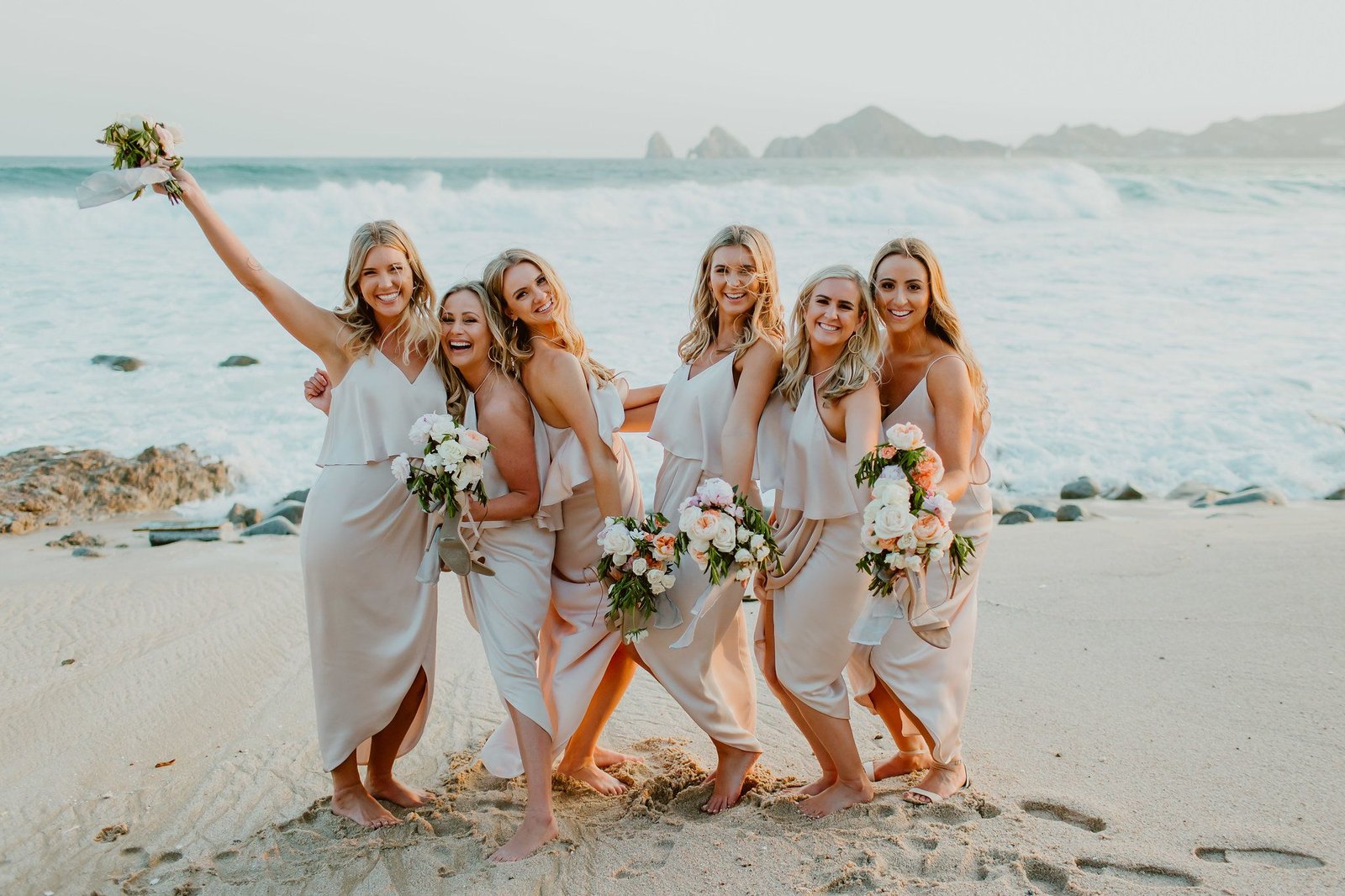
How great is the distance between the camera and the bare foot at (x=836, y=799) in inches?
175

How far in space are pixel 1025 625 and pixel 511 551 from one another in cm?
362

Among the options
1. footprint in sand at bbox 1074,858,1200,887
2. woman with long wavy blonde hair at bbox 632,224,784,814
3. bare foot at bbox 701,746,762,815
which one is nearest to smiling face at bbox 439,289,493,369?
woman with long wavy blonde hair at bbox 632,224,784,814

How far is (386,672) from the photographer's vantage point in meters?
4.59

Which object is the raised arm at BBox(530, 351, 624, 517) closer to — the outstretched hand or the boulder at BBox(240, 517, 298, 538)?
the outstretched hand

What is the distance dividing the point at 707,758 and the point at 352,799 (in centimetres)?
171

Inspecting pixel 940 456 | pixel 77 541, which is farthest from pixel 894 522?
pixel 77 541

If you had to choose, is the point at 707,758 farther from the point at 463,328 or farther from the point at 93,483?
the point at 93,483

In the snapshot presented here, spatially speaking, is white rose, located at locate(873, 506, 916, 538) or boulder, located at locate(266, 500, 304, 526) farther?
boulder, located at locate(266, 500, 304, 526)

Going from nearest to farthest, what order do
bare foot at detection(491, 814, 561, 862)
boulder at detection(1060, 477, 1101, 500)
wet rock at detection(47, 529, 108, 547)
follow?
bare foot at detection(491, 814, 561, 862), wet rock at detection(47, 529, 108, 547), boulder at detection(1060, 477, 1101, 500)

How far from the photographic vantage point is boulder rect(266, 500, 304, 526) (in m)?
9.17

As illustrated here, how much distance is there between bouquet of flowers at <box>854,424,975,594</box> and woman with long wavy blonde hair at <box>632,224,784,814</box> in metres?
0.68

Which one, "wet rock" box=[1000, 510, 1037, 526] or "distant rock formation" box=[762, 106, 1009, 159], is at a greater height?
"distant rock formation" box=[762, 106, 1009, 159]

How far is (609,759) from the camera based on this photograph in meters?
5.10

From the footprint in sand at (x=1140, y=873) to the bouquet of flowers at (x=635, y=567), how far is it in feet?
6.31
